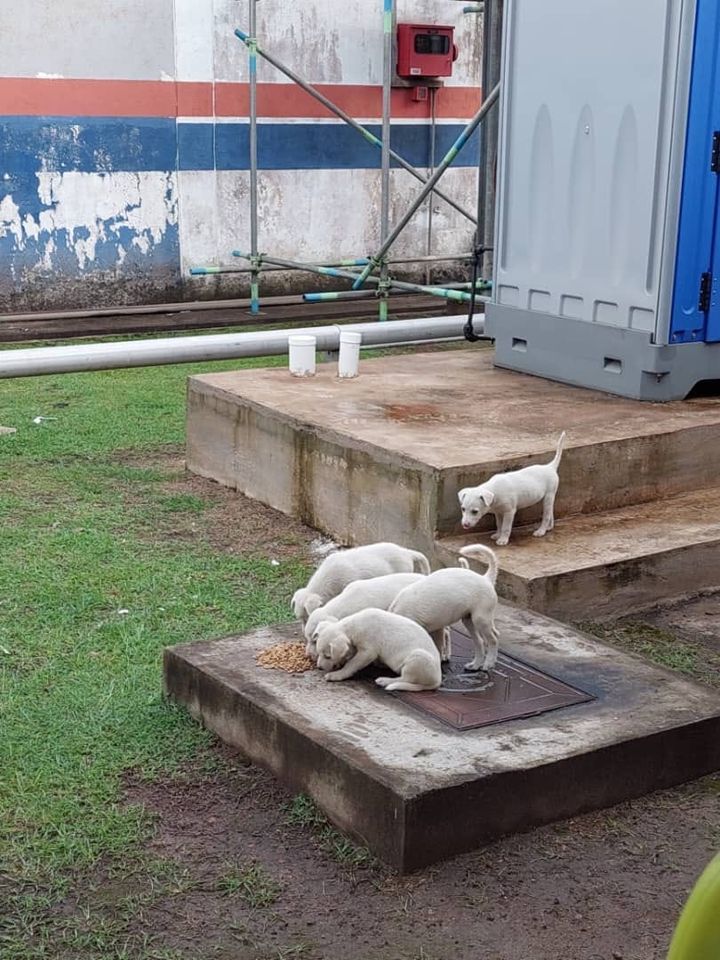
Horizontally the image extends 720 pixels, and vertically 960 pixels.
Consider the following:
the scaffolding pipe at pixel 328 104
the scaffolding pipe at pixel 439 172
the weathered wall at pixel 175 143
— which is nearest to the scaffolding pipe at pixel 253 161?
the scaffolding pipe at pixel 328 104

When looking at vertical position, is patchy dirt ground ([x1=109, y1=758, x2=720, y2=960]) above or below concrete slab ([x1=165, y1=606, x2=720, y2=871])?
below

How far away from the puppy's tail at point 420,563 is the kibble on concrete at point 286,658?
50cm

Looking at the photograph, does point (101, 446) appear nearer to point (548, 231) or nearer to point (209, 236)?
point (548, 231)

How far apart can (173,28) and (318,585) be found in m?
10.5

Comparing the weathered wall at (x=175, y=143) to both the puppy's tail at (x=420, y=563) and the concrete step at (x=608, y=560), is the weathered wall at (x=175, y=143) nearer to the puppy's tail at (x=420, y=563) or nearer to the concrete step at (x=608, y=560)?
the concrete step at (x=608, y=560)

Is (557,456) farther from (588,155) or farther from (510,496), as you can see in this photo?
(588,155)

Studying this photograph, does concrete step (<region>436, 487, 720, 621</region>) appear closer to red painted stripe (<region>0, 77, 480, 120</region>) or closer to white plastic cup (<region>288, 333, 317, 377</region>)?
white plastic cup (<region>288, 333, 317, 377</region>)

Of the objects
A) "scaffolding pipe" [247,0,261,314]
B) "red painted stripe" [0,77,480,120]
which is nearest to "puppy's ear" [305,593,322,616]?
"scaffolding pipe" [247,0,261,314]

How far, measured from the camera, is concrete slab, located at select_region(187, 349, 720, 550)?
562 centimetres

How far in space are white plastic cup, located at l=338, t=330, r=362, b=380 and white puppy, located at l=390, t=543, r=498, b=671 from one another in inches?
130

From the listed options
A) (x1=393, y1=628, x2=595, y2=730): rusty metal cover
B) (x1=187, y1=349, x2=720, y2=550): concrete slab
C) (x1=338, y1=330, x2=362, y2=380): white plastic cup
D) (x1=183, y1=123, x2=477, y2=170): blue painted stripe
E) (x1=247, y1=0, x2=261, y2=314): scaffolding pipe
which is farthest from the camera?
(x1=183, y1=123, x2=477, y2=170): blue painted stripe

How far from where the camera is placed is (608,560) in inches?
207

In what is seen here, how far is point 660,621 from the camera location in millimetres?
5316

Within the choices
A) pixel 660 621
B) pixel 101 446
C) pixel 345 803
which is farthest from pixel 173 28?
pixel 345 803
